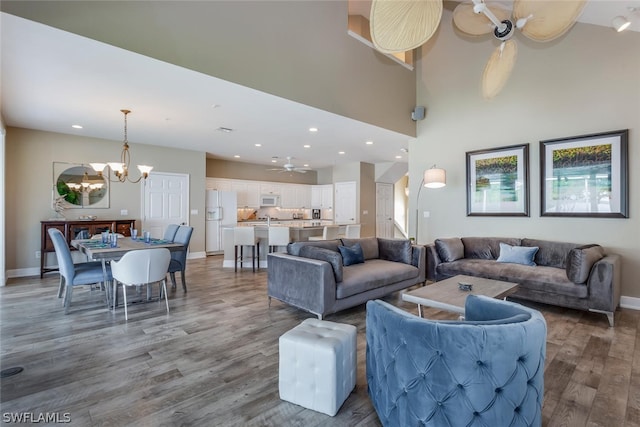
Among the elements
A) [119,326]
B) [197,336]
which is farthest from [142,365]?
[119,326]

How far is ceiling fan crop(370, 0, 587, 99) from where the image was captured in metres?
1.80

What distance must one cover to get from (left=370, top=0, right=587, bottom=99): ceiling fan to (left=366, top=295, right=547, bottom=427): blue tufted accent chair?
5.37ft

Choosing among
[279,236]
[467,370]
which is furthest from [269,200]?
[467,370]

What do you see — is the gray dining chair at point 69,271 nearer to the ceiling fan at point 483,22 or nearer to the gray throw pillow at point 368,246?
the gray throw pillow at point 368,246

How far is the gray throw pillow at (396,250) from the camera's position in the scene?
14.6 ft

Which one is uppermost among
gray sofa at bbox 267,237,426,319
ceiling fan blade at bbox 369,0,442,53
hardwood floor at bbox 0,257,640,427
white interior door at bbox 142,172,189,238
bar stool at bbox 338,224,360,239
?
ceiling fan blade at bbox 369,0,442,53

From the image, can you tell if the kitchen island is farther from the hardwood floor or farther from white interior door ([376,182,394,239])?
white interior door ([376,182,394,239])

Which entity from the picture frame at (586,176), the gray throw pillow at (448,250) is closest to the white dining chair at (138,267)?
the gray throw pillow at (448,250)

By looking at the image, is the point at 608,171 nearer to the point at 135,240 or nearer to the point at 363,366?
the point at 363,366

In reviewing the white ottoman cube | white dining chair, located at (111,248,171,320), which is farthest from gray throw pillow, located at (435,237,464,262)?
white dining chair, located at (111,248,171,320)

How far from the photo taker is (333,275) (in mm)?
3289

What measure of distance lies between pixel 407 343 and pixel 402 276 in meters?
2.72

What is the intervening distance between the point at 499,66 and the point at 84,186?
7.28 m

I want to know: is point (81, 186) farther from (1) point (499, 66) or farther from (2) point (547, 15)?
(2) point (547, 15)
